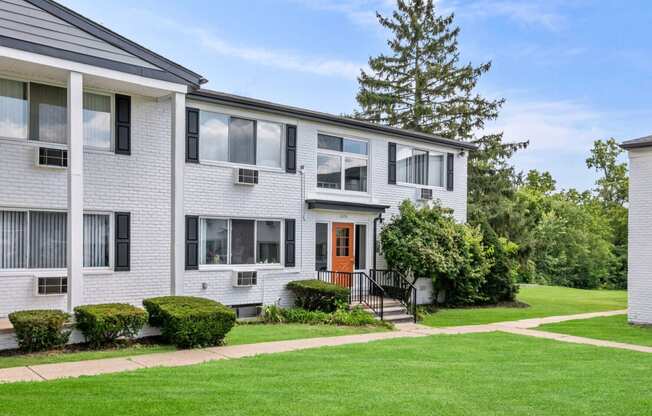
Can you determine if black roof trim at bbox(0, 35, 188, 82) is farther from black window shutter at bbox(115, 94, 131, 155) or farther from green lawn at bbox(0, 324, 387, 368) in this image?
green lawn at bbox(0, 324, 387, 368)

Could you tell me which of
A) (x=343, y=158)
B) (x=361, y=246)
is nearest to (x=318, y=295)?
(x=361, y=246)

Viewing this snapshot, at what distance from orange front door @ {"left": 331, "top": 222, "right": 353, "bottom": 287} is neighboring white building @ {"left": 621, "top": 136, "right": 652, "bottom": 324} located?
7.28 m

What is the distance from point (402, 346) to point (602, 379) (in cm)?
349

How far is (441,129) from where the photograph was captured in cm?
3114

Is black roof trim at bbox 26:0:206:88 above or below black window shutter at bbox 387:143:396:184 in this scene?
above

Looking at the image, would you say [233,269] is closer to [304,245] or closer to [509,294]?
[304,245]

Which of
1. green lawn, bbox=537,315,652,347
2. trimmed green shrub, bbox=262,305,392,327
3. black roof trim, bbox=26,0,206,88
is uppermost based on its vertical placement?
black roof trim, bbox=26,0,206,88

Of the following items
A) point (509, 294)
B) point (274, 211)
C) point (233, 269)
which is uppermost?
point (274, 211)

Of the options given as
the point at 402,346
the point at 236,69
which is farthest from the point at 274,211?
the point at 236,69

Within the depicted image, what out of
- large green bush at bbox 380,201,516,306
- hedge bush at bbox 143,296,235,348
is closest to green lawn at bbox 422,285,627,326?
large green bush at bbox 380,201,516,306

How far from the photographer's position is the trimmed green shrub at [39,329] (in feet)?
28.7

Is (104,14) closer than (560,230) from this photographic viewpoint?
Yes

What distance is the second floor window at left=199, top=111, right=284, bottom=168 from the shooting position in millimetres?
13430

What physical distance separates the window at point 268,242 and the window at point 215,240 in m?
0.93
